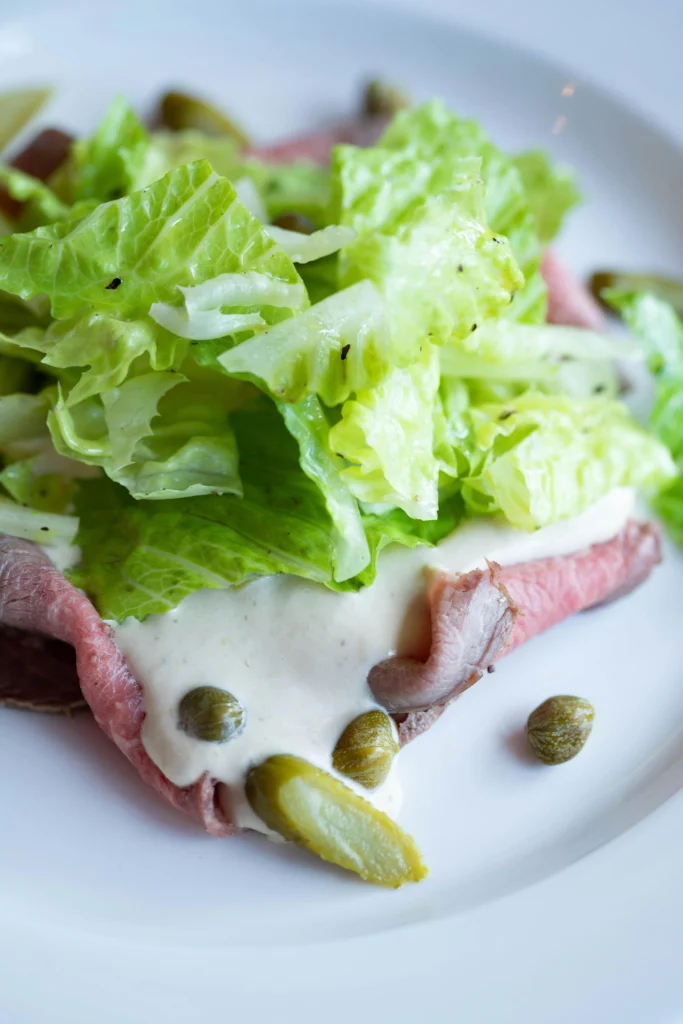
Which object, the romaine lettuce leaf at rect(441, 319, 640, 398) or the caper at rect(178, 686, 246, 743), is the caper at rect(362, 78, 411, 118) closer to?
the romaine lettuce leaf at rect(441, 319, 640, 398)

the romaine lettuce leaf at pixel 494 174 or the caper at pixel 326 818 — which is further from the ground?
the romaine lettuce leaf at pixel 494 174

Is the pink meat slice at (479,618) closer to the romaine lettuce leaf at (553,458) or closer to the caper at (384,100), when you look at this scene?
the romaine lettuce leaf at (553,458)

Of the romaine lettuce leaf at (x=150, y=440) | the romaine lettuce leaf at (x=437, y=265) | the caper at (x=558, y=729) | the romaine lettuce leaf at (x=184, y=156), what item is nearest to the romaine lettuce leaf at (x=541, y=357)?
the romaine lettuce leaf at (x=437, y=265)

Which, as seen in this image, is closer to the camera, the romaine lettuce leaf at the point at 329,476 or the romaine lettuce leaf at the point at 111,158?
the romaine lettuce leaf at the point at 329,476

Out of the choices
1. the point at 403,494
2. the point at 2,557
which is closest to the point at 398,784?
the point at 403,494

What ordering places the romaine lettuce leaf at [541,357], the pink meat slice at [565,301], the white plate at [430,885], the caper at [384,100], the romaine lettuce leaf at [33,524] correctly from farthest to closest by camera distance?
the caper at [384,100] < the pink meat slice at [565,301] < the romaine lettuce leaf at [541,357] < the romaine lettuce leaf at [33,524] < the white plate at [430,885]

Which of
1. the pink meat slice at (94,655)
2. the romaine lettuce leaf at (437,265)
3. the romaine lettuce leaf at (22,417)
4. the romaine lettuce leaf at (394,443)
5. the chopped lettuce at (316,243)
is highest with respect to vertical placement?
the romaine lettuce leaf at (437,265)

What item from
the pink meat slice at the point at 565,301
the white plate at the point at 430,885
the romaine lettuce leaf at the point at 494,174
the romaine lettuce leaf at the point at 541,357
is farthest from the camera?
the pink meat slice at the point at 565,301

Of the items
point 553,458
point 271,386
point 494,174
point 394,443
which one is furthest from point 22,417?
point 494,174
